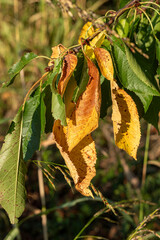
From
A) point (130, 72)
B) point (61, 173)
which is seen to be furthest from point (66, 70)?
point (61, 173)

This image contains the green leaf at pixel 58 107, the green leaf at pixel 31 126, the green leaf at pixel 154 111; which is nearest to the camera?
the green leaf at pixel 58 107

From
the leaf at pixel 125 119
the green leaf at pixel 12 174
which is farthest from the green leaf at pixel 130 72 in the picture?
the green leaf at pixel 12 174

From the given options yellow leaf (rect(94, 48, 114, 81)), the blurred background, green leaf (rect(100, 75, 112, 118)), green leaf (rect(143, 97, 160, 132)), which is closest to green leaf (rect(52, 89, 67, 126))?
yellow leaf (rect(94, 48, 114, 81))

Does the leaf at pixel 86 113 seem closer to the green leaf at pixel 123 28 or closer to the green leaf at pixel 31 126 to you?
the green leaf at pixel 31 126

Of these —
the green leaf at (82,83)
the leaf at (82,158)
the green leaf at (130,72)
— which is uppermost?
the green leaf at (82,83)

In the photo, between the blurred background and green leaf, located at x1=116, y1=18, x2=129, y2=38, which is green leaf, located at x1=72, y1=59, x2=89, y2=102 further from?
the blurred background

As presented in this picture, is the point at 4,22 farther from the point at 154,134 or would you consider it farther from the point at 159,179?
the point at 159,179
